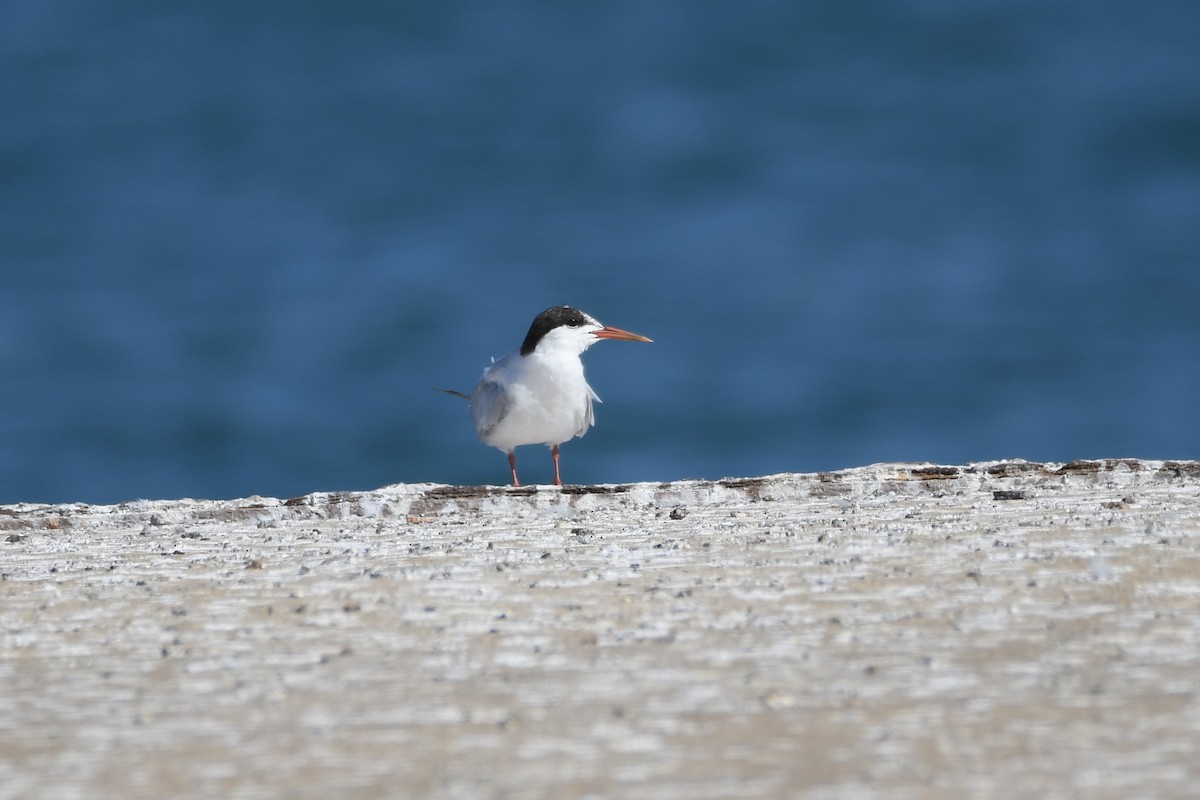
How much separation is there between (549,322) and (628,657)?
4.70 metres

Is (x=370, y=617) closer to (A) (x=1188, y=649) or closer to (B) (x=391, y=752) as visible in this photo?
(B) (x=391, y=752)

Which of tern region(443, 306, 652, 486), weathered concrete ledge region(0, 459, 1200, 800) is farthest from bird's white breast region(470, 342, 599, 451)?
weathered concrete ledge region(0, 459, 1200, 800)

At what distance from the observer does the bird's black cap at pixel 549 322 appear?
729 centimetres

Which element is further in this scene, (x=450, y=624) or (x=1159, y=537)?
(x=1159, y=537)

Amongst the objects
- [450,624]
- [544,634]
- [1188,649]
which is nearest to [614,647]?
[544,634]

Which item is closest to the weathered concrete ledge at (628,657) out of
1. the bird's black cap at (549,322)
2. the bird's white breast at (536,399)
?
the bird's white breast at (536,399)

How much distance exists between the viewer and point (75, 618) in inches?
123

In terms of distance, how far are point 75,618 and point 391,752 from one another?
117cm

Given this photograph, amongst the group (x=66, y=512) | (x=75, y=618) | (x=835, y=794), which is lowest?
(x=835, y=794)

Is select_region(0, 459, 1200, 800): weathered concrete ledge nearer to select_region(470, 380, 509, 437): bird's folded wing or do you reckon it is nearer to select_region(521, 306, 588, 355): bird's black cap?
select_region(470, 380, 509, 437): bird's folded wing

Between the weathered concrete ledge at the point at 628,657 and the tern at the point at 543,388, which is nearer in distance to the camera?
the weathered concrete ledge at the point at 628,657

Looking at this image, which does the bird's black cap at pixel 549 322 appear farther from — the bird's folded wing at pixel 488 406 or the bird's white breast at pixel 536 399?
the bird's folded wing at pixel 488 406

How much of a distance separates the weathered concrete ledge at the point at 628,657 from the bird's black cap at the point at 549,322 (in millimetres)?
3109

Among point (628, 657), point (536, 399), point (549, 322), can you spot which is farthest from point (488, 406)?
point (628, 657)
